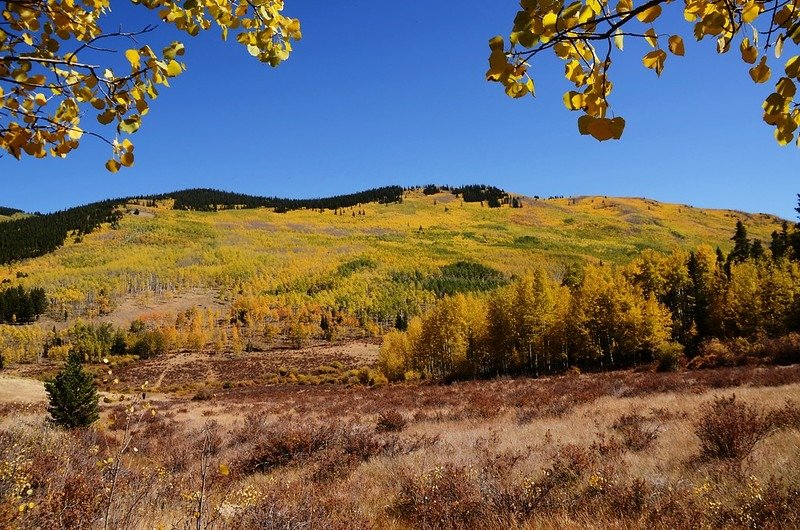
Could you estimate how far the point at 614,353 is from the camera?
46.2 m

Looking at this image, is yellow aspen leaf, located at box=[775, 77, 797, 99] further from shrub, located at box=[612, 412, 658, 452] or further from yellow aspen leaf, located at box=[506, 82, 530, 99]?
shrub, located at box=[612, 412, 658, 452]

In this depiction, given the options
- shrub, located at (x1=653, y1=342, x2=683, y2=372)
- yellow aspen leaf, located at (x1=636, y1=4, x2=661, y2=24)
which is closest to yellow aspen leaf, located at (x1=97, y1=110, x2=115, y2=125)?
yellow aspen leaf, located at (x1=636, y1=4, x2=661, y2=24)

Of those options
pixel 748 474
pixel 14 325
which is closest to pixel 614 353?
pixel 748 474

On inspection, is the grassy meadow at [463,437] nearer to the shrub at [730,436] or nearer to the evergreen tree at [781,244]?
the shrub at [730,436]

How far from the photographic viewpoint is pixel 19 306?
4232 inches

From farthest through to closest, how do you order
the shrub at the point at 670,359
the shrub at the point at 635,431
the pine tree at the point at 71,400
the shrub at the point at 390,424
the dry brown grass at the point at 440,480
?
the shrub at the point at 670,359 → the pine tree at the point at 71,400 → the shrub at the point at 390,424 → the shrub at the point at 635,431 → the dry brown grass at the point at 440,480

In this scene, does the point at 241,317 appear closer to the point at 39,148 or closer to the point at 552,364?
the point at 552,364

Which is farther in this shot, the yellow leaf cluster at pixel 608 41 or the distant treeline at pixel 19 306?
the distant treeline at pixel 19 306

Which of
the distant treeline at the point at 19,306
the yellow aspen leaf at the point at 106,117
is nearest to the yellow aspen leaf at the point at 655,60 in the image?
the yellow aspen leaf at the point at 106,117

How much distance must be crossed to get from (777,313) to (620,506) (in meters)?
43.3

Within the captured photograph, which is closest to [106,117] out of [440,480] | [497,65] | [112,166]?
[112,166]

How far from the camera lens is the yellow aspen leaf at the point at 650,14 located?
4.37 feet

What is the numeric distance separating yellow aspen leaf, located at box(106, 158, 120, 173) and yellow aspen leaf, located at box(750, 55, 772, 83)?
2.56 m

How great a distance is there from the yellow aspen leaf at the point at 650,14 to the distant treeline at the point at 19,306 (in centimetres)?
14235
